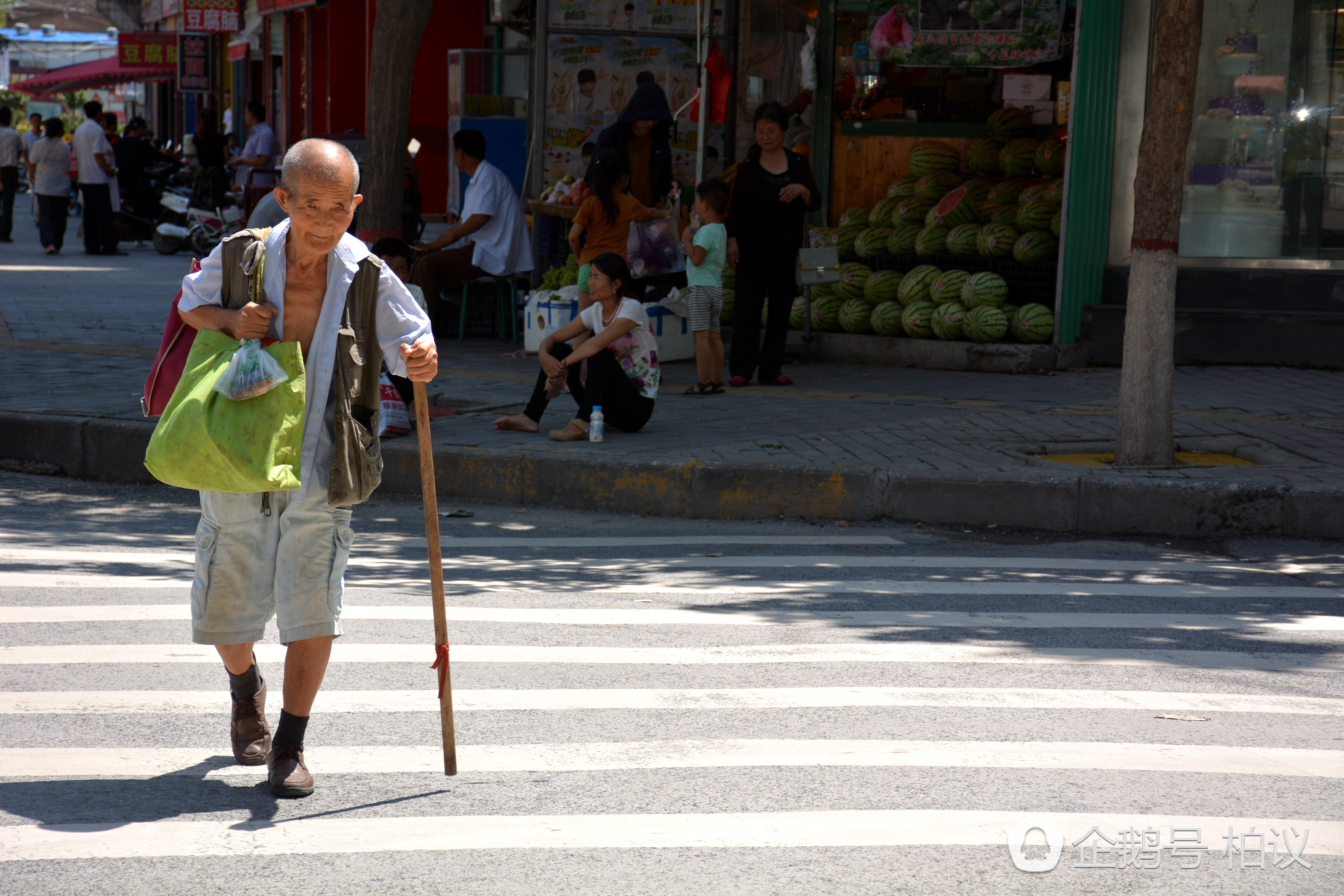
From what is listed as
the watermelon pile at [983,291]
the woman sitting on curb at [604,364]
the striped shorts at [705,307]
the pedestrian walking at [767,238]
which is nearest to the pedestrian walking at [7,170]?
the pedestrian walking at [767,238]

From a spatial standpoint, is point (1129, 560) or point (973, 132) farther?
point (973, 132)

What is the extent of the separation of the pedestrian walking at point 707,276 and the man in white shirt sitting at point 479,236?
252cm

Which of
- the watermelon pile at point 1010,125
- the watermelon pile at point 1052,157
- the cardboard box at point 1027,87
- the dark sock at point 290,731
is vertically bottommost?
the dark sock at point 290,731

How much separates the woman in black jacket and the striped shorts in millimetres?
1214

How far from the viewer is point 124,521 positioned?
24.0ft

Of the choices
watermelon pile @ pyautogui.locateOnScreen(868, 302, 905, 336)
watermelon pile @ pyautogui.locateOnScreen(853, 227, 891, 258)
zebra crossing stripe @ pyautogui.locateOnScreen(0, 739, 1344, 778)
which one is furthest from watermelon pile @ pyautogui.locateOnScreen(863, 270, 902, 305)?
zebra crossing stripe @ pyautogui.locateOnScreen(0, 739, 1344, 778)

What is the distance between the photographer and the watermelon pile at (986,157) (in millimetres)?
12672

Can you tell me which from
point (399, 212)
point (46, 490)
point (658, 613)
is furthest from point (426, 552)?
point (399, 212)

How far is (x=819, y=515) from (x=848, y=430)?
128 cm

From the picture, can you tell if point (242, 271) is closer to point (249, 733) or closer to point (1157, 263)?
point (249, 733)

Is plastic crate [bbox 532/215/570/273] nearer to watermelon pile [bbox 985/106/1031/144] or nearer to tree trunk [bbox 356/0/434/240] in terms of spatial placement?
tree trunk [bbox 356/0/434/240]

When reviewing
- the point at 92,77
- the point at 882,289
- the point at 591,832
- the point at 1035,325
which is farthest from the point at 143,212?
the point at 591,832

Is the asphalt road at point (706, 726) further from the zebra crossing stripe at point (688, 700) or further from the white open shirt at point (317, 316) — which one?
the white open shirt at point (317, 316)

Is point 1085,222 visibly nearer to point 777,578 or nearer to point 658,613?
point 777,578
